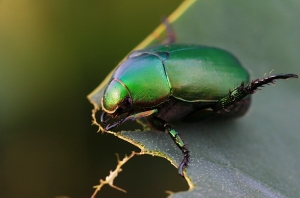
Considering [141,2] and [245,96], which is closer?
[245,96]

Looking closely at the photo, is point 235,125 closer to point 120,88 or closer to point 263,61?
point 263,61

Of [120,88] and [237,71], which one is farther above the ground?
[120,88]

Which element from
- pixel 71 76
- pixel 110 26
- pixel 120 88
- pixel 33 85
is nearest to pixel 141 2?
pixel 110 26

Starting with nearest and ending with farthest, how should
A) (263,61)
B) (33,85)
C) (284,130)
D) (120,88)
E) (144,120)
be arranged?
(120,88)
(144,120)
(284,130)
(263,61)
(33,85)

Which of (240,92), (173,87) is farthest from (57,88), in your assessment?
(240,92)

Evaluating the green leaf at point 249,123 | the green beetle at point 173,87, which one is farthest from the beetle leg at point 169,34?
the green beetle at point 173,87

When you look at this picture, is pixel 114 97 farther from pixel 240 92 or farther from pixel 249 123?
pixel 249 123

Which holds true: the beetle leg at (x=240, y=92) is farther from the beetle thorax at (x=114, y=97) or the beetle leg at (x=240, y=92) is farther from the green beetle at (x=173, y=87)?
the beetle thorax at (x=114, y=97)

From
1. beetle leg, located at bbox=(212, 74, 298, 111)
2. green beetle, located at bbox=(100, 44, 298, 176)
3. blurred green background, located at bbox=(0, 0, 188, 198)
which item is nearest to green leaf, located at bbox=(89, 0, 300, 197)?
green beetle, located at bbox=(100, 44, 298, 176)
